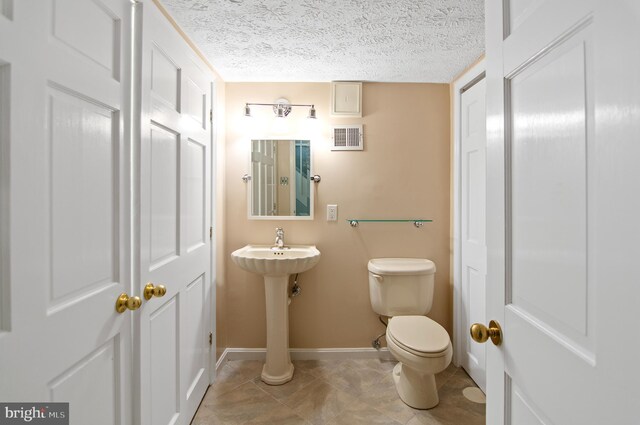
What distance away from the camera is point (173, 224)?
1387mm

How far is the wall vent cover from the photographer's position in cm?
222

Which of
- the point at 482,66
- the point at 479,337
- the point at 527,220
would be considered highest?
the point at 482,66

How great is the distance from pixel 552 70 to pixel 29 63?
1.15m

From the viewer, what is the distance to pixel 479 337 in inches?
29.5

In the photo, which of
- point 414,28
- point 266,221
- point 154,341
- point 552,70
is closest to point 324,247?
point 266,221

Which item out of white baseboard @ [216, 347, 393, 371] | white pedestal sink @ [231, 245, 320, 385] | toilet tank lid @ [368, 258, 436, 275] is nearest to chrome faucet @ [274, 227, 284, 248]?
white pedestal sink @ [231, 245, 320, 385]

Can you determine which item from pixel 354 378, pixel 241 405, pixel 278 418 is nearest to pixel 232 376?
pixel 241 405

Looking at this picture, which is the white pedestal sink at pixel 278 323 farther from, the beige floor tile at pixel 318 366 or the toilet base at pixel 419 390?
the toilet base at pixel 419 390

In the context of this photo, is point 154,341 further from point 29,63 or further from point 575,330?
point 575,330


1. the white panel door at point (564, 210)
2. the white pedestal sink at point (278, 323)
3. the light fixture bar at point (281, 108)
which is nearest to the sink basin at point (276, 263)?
the white pedestal sink at point (278, 323)

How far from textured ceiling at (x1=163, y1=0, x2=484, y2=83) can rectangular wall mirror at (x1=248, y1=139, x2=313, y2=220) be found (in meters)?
0.51

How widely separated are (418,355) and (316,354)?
93 cm

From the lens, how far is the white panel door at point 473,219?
1870 millimetres

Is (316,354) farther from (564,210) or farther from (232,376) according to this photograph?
(564,210)
